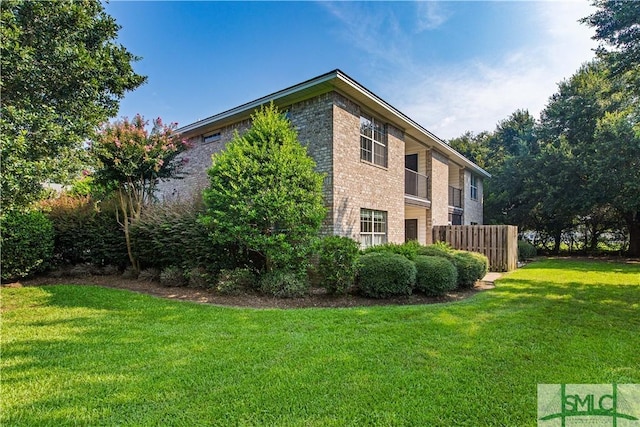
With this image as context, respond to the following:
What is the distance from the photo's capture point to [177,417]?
110 inches

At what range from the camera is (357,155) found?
11.3m

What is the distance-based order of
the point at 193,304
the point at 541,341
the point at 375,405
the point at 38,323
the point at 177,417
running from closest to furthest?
1. the point at 177,417
2. the point at 375,405
3. the point at 541,341
4. the point at 38,323
5. the point at 193,304

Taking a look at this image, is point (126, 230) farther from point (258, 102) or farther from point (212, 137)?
point (258, 102)

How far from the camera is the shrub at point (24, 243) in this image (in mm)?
9000

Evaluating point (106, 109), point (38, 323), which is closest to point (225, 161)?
point (106, 109)

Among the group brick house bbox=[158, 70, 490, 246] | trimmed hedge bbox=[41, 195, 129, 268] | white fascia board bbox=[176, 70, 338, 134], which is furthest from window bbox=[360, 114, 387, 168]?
trimmed hedge bbox=[41, 195, 129, 268]

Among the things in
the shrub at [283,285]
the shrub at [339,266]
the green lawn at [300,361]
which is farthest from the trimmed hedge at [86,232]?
the shrub at [339,266]

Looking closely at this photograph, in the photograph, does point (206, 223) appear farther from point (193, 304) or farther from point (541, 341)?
point (541, 341)

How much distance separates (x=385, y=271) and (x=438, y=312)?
1.71 m

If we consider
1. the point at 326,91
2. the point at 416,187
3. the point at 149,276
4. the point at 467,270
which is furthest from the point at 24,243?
the point at 416,187

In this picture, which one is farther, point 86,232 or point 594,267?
point 594,267

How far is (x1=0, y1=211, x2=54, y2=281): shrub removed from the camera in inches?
354

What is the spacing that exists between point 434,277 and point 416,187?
850cm

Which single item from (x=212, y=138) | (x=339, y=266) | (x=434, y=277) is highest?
(x=212, y=138)
